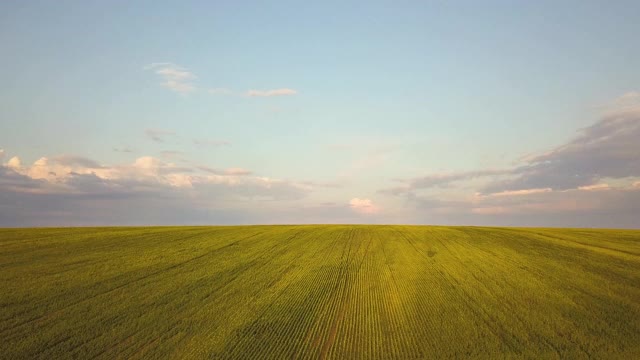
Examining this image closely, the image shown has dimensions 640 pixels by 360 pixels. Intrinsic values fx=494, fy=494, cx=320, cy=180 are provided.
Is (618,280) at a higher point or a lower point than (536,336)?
higher

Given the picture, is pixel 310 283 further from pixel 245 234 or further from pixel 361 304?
pixel 245 234

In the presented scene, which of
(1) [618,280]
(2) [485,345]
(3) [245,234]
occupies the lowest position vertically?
(2) [485,345]

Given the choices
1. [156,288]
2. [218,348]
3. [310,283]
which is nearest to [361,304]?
[310,283]

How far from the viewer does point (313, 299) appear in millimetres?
26078

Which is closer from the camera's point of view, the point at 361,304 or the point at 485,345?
the point at 485,345

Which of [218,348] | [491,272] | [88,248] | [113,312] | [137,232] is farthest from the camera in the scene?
[137,232]

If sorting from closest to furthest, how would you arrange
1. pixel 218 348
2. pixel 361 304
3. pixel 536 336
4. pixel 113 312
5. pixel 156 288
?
pixel 218 348 → pixel 536 336 → pixel 113 312 → pixel 361 304 → pixel 156 288

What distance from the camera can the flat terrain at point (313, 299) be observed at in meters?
19.2

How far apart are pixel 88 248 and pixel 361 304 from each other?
2325 centimetres

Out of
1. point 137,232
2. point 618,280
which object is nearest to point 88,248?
point 137,232

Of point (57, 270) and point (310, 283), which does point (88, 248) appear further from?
point (310, 283)

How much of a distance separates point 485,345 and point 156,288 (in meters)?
17.2

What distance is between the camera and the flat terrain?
63.2ft

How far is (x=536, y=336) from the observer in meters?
20.7
